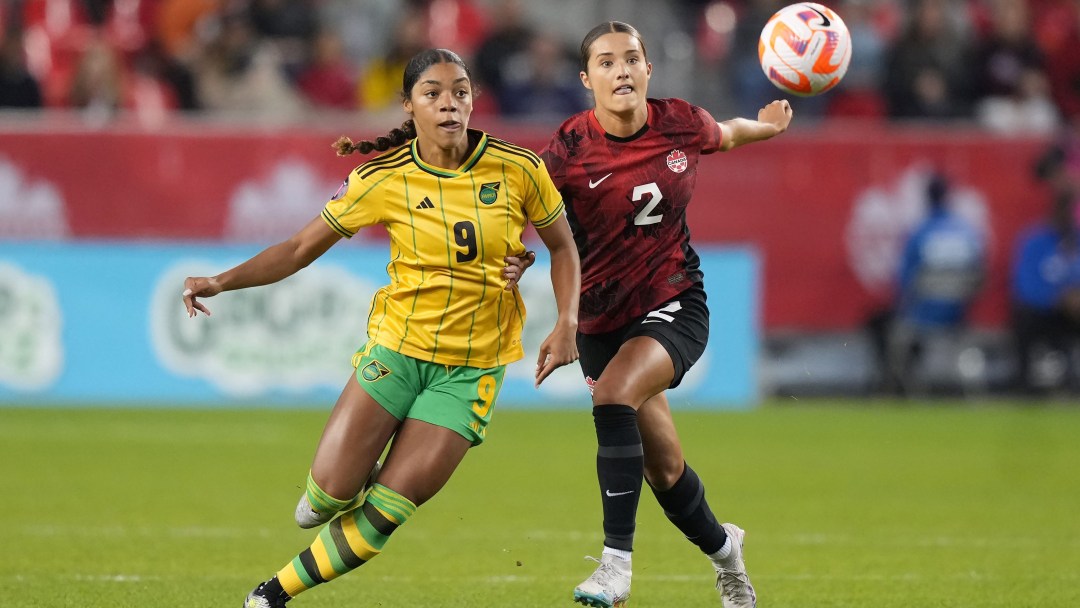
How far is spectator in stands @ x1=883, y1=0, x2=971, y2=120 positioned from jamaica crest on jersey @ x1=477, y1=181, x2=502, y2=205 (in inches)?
433

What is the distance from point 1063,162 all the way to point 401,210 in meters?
10.7

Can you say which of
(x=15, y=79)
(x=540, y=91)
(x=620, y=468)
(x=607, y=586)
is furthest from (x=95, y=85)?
(x=607, y=586)

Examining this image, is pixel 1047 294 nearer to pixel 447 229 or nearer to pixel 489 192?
pixel 489 192

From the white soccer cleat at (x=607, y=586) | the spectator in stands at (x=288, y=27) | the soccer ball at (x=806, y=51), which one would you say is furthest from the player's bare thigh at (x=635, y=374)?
the spectator in stands at (x=288, y=27)

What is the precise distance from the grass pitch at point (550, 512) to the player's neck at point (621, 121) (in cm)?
194

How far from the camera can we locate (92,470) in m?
10.6

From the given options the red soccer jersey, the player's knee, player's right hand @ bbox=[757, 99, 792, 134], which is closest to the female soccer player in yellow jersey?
the player's knee

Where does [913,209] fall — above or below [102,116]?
below

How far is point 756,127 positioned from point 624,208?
33.5 inches

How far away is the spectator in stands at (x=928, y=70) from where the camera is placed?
15953mm

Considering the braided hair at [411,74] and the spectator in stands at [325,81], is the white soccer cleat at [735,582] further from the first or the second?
the spectator in stands at [325,81]

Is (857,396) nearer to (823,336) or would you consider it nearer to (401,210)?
(823,336)

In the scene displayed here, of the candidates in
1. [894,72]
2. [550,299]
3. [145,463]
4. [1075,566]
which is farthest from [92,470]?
[894,72]

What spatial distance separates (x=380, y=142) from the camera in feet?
19.3
